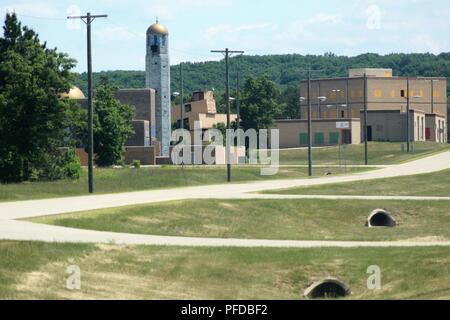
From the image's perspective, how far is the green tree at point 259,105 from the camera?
138000mm

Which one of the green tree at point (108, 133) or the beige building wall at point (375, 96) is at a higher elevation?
the beige building wall at point (375, 96)

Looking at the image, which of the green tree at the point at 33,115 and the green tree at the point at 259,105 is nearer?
the green tree at the point at 33,115

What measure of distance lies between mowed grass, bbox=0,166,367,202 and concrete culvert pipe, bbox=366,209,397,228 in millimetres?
13897

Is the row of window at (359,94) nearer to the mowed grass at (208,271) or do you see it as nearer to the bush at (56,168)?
the bush at (56,168)

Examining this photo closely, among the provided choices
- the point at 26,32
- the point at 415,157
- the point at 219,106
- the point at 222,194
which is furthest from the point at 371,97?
the point at 222,194

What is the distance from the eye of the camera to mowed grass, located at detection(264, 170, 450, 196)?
182 ft

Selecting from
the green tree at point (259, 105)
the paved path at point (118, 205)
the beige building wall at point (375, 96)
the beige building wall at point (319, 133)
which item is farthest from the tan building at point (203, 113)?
the paved path at point (118, 205)

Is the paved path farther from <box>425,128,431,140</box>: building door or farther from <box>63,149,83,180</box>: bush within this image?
<box>425,128,431,140</box>: building door

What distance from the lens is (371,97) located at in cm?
14800

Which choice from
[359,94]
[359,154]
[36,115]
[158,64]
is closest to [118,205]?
[36,115]

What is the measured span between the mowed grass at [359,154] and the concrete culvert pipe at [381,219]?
166 feet

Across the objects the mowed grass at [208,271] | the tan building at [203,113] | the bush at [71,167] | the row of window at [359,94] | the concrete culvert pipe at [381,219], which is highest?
the row of window at [359,94]
